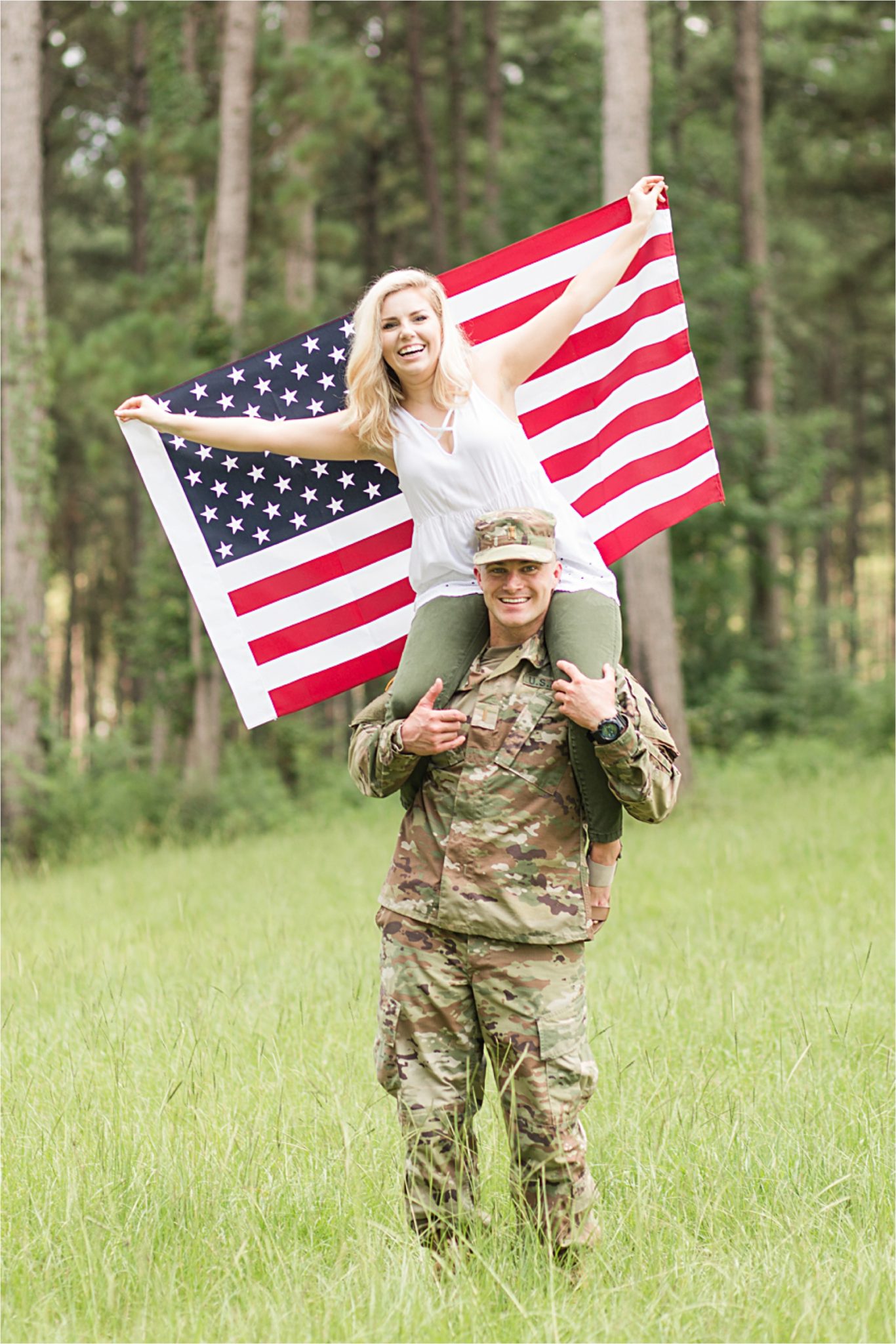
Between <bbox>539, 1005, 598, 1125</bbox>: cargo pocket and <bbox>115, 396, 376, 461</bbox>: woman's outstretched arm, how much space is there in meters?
1.77

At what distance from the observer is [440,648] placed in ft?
11.1

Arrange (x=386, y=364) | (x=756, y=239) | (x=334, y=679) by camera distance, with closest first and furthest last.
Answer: (x=386, y=364) < (x=334, y=679) < (x=756, y=239)

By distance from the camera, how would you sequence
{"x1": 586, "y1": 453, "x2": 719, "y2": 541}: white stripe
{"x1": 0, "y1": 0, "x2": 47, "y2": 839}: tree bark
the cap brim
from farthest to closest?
{"x1": 0, "y1": 0, "x2": 47, "y2": 839}: tree bark
{"x1": 586, "y1": 453, "x2": 719, "y2": 541}: white stripe
the cap brim

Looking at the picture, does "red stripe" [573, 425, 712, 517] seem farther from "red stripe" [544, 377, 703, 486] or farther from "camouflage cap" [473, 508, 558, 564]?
"camouflage cap" [473, 508, 558, 564]

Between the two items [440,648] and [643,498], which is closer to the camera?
[440,648]

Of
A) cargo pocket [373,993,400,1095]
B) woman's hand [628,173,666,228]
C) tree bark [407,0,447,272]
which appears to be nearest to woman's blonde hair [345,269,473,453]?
woman's hand [628,173,666,228]

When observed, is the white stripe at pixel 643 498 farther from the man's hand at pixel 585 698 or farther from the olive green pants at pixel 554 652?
the man's hand at pixel 585 698

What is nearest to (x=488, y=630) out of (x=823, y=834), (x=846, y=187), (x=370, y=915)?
(x=370, y=915)

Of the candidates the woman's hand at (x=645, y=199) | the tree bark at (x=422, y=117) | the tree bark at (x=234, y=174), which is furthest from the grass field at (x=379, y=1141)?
the tree bark at (x=422, y=117)

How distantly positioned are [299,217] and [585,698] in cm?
1520

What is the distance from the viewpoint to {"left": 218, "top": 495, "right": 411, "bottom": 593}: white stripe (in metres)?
4.66

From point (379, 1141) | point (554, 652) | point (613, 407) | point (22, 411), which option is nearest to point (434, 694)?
point (554, 652)

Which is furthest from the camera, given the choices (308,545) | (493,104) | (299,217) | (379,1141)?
(493,104)

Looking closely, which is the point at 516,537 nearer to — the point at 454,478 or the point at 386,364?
the point at 454,478
